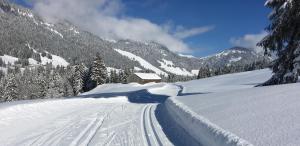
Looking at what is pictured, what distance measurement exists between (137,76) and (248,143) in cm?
12130

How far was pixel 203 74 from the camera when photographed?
123125mm

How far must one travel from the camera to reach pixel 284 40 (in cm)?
1948

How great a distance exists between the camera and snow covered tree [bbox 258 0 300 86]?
18.3m

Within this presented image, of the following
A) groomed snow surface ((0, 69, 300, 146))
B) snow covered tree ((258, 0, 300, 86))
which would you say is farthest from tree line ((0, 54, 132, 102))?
groomed snow surface ((0, 69, 300, 146))

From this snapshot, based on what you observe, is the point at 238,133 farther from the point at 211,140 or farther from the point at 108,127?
the point at 108,127

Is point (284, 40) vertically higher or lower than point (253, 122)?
higher

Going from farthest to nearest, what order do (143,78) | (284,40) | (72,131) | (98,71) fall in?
(143,78) < (98,71) < (284,40) < (72,131)

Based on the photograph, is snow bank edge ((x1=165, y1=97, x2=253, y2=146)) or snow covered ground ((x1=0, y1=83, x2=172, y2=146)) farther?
snow covered ground ((x1=0, y1=83, x2=172, y2=146))

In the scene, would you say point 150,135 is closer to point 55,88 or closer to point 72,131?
point 72,131

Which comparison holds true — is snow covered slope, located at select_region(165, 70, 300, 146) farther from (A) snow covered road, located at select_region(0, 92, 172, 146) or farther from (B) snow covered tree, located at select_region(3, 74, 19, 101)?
(B) snow covered tree, located at select_region(3, 74, 19, 101)

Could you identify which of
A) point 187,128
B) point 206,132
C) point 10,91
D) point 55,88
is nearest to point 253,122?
point 206,132

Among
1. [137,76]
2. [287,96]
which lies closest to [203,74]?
[137,76]

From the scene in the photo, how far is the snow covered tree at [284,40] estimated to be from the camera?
1828cm

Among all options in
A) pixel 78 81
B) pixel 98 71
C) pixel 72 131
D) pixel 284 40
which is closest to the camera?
pixel 72 131
